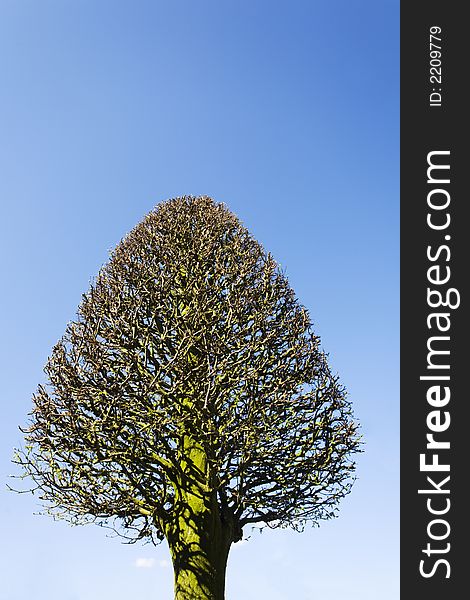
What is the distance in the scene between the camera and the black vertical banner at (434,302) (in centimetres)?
1179

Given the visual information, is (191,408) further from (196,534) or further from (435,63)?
(435,63)

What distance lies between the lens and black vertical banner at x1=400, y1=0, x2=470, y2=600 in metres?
11.8

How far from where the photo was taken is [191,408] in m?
15.5

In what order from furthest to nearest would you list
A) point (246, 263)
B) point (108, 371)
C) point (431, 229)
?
1. point (246, 263)
2. point (108, 371)
3. point (431, 229)

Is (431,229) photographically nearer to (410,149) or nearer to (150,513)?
(410,149)

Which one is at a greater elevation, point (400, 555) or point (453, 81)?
point (453, 81)

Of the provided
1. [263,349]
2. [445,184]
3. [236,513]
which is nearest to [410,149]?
[445,184]

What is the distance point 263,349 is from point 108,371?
414cm

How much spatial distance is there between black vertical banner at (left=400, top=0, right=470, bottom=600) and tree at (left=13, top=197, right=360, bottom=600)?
4.64m

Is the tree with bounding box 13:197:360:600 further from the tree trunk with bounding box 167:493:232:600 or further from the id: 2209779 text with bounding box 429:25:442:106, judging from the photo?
the id: 2209779 text with bounding box 429:25:442:106

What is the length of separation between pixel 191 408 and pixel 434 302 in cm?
642

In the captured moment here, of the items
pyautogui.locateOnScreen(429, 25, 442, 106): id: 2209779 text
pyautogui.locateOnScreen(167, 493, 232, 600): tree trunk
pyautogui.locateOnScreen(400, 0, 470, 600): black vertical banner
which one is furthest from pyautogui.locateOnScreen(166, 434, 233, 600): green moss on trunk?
pyautogui.locateOnScreen(429, 25, 442, 106): id: 2209779 text

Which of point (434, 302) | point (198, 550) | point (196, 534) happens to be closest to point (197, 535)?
point (196, 534)

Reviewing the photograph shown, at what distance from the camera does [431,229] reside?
504 inches
